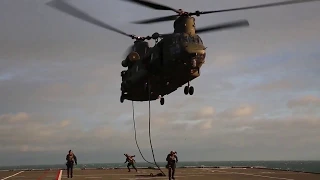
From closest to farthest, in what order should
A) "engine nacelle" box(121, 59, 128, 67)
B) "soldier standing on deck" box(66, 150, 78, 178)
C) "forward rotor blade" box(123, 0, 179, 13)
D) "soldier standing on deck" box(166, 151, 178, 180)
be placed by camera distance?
"forward rotor blade" box(123, 0, 179, 13) → "soldier standing on deck" box(166, 151, 178, 180) → "engine nacelle" box(121, 59, 128, 67) → "soldier standing on deck" box(66, 150, 78, 178)

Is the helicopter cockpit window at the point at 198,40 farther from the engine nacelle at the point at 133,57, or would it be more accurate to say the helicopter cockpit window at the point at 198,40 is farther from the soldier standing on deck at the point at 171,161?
the soldier standing on deck at the point at 171,161

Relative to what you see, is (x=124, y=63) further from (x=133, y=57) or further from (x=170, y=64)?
(x=170, y=64)

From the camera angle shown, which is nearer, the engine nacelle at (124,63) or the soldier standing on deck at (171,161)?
the soldier standing on deck at (171,161)

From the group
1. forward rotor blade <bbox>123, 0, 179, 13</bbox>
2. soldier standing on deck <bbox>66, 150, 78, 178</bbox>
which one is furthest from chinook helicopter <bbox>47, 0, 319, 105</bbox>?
soldier standing on deck <bbox>66, 150, 78, 178</bbox>

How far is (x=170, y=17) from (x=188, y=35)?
2.43m

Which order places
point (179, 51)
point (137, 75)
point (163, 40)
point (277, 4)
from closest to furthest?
point (277, 4)
point (179, 51)
point (163, 40)
point (137, 75)

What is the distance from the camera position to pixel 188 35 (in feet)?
74.3

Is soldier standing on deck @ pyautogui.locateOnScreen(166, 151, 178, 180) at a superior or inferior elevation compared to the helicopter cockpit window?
inferior

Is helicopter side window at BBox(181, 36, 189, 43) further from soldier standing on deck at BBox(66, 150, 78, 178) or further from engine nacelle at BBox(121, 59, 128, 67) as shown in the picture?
soldier standing on deck at BBox(66, 150, 78, 178)

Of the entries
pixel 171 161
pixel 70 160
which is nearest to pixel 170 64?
pixel 171 161

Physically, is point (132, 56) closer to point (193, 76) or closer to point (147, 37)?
point (147, 37)

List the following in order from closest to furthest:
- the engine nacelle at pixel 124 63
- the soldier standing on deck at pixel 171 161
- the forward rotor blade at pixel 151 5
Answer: the forward rotor blade at pixel 151 5, the soldier standing on deck at pixel 171 161, the engine nacelle at pixel 124 63

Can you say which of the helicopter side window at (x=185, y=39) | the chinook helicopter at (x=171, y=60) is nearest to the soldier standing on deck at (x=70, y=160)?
the chinook helicopter at (x=171, y=60)

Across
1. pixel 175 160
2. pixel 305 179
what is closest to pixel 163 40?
pixel 175 160
